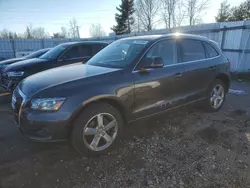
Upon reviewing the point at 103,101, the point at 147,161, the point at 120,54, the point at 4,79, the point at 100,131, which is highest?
the point at 120,54

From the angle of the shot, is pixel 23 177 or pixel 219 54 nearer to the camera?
pixel 23 177

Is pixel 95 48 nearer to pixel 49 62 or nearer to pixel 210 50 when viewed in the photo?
pixel 49 62

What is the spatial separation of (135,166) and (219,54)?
335 centimetres

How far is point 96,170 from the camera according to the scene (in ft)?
8.52

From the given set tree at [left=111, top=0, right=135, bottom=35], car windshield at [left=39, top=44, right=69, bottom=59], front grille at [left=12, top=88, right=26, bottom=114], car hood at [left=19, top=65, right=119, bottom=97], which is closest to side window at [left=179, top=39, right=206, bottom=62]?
car hood at [left=19, top=65, right=119, bottom=97]

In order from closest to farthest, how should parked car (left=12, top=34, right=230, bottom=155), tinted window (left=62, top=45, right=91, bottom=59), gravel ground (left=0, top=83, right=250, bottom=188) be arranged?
gravel ground (left=0, top=83, right=250, bottom=188), parked car (left=12, top=34, right=230, bottom=155), tinted window (left=62, top=45, right=91, bottom=59)

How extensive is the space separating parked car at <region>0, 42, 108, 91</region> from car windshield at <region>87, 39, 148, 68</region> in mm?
1422

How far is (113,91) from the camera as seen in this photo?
9.25ft

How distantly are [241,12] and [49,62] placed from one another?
2875cm

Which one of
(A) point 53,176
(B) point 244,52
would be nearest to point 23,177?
(A) point 53,176

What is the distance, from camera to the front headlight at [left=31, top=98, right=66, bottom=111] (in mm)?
2471

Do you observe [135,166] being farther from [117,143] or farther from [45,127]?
[45,127]

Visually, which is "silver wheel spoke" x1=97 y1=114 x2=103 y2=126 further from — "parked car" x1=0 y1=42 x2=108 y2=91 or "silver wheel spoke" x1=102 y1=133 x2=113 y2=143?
"parked car" x1=0 y1=42 x2=108 y2=91

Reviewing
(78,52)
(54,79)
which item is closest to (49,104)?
(54,79)
